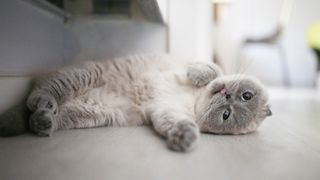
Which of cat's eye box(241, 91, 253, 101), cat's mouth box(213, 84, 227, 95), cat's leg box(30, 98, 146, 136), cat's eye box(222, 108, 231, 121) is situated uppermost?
cat's mouth box(213, 84, 227, 95)

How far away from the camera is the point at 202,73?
4.52 ft

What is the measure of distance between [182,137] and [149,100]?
485 mm

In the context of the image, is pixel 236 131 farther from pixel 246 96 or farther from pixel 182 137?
pixel 182 137

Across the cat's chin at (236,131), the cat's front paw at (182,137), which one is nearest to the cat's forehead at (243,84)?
the cat's chin at (236,131)

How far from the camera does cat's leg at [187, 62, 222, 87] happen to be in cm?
138

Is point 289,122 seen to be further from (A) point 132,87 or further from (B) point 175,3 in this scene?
(B) point 175,3

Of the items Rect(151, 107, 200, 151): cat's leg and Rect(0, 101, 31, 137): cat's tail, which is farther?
Rect(0, 101, 31, 137): cat's tail

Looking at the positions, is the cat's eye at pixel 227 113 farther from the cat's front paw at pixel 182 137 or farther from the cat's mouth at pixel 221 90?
the cat's front paw at pixel 182 137

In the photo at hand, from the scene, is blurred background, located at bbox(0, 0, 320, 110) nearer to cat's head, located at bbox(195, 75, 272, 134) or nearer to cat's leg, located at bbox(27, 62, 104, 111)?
cat's leg, located at bbox(27, 62, 104, 111)

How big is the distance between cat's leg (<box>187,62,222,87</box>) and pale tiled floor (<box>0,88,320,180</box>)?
0.85 feet

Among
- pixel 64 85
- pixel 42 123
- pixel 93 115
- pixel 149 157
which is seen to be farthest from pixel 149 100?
pixel 149 157

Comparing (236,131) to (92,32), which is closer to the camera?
(236,131)

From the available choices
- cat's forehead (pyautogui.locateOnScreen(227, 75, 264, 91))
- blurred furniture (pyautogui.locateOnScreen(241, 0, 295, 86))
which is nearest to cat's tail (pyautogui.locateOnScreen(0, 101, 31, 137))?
cat's forehead (pyautogui.locateOnScreen(227, 75, 264, 91))

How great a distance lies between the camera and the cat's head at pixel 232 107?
1.21 metres
